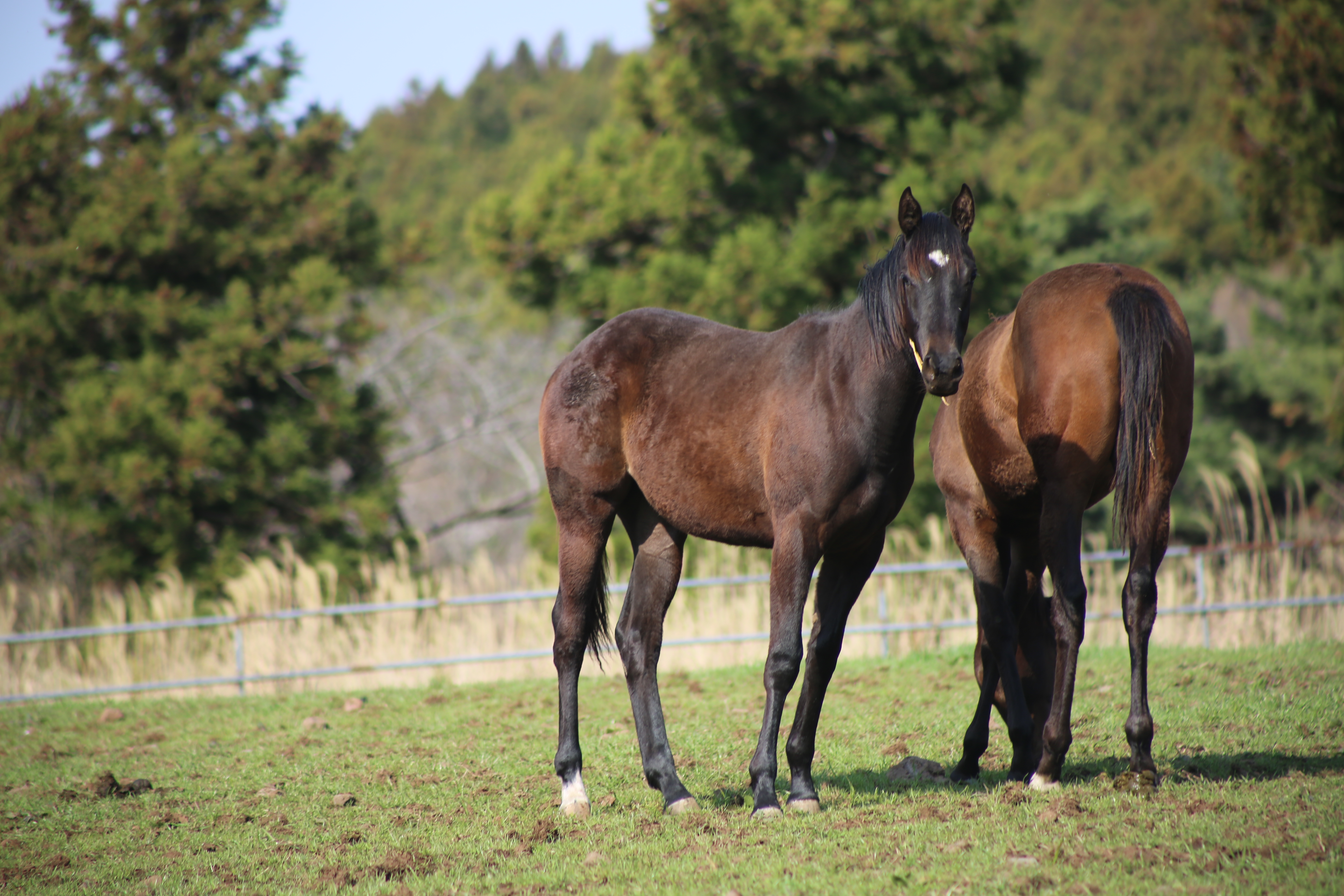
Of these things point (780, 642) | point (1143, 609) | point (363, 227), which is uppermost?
point (363, 227)

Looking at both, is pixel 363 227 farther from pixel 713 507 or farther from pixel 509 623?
pixel 713 507

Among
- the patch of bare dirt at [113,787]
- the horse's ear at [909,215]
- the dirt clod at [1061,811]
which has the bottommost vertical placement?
the patch of bare dirt at [113,787]

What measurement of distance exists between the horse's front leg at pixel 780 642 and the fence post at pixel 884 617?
4.81 meters

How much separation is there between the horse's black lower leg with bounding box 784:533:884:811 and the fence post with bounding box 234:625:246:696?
5.95 meters

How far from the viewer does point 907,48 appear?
47.3 feet

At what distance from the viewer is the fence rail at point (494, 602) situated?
28.3 feet

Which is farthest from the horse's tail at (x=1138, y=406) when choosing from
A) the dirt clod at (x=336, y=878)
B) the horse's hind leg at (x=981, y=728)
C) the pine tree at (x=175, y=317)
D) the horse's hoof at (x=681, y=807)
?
the pine tree at (x=175, y=317)

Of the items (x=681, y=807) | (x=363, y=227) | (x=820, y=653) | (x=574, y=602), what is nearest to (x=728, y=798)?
(x=681, y=807)

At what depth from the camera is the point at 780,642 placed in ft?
14.0

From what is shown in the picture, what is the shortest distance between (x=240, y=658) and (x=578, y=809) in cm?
546

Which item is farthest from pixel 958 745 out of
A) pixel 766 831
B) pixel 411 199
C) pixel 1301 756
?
pixel 411 199

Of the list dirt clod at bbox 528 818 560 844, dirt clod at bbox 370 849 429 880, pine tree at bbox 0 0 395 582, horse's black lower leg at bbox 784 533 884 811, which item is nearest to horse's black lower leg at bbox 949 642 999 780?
horse's black lower leg at bbox 784 533 884 811

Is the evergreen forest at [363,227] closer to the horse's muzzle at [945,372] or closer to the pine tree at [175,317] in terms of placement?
the pine tree at [175,317]

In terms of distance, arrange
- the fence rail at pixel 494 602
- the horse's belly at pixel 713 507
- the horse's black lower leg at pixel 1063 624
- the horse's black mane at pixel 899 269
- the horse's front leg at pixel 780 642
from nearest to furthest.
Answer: the horse's black mane at pixel 899 269, the horse's front leg at pixel 780 642, the horse's black lower leg at pixel 1063 624, the horse's belly at pixel 713 507, the fence rail at pixel 494 602
